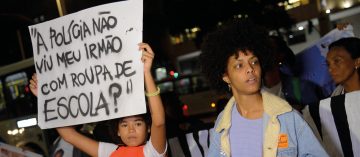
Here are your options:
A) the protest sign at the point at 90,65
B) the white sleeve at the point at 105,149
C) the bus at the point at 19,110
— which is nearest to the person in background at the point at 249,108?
the protest sign at the point at 90,65

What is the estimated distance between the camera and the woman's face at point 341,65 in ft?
10.5

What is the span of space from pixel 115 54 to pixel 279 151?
1242 mm

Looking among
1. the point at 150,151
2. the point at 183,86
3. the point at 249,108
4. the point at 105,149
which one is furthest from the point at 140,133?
the point at 183,86

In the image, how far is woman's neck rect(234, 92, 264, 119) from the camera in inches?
93.7

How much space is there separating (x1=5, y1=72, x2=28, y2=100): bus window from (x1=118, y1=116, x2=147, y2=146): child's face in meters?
8.46

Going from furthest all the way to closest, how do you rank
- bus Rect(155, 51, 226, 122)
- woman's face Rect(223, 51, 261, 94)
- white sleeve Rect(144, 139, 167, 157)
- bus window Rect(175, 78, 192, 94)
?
1. bus window Rect(175, 78, 192, 94)
2. bus Rect(155, 51, 226, 122)
3. white sleeve Rect(144, 139, 167, 157)
4. woman's face Rect(223, 51, 261, 94)

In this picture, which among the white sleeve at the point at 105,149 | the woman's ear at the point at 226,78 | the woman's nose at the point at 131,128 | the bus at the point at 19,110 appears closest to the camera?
the woman's ear at the point at 226,78

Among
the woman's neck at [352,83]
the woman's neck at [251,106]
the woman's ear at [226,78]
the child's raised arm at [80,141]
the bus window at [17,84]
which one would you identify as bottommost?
the child's raised arm at [80,141]

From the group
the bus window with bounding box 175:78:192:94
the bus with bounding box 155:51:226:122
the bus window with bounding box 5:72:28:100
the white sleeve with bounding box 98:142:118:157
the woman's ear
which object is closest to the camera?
the woman's ear

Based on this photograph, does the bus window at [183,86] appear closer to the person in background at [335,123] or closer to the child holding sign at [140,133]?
the child holding sign at [140,133]

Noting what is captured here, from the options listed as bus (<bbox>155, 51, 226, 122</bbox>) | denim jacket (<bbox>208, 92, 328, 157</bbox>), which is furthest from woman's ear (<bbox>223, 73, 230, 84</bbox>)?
bus (<bbox>155, 51, 226, 122</bbox>)

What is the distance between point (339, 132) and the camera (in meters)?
2.74

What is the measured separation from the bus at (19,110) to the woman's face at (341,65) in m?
7.39

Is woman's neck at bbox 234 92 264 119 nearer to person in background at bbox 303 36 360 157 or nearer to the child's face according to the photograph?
person in background at bbox 303 36 360 157
